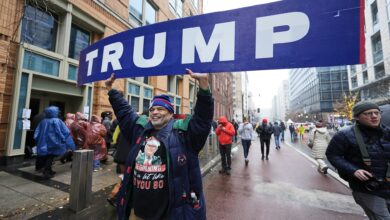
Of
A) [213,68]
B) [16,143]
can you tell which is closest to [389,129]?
[213,68]

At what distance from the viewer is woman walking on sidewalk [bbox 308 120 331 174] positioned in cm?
668

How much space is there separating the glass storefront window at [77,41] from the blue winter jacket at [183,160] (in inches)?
332

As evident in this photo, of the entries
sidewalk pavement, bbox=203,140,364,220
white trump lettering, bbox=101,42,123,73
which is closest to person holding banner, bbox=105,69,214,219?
white trump lettering, bbox=101,42,123,73

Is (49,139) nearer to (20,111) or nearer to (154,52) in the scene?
(20,111)

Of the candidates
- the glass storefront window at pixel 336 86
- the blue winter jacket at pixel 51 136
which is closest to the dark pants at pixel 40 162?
the blue winter jacket at pixel 51 136

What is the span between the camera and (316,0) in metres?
1.97

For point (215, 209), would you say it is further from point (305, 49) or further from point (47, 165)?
point (47, 165)

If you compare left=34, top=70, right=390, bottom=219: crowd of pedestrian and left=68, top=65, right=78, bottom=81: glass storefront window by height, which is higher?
left=68, top=65, right=78, bottom=81: glass storefront window

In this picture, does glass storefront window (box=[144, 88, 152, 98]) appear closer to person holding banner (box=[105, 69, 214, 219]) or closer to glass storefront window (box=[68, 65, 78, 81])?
glass storefront window (box=[68, 65, 78, 81])

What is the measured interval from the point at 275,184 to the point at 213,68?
4541 millimetres

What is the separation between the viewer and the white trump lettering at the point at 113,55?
2.97m

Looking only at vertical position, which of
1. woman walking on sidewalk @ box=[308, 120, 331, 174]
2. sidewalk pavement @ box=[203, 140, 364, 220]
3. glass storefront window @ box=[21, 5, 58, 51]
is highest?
glass storefront window @ box=[21, 5, 58, 51]

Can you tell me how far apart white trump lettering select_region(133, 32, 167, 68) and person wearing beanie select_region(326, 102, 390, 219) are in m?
2.48

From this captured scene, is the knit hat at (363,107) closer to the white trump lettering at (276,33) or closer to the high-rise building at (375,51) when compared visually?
the white trump lettering at (276,33)
